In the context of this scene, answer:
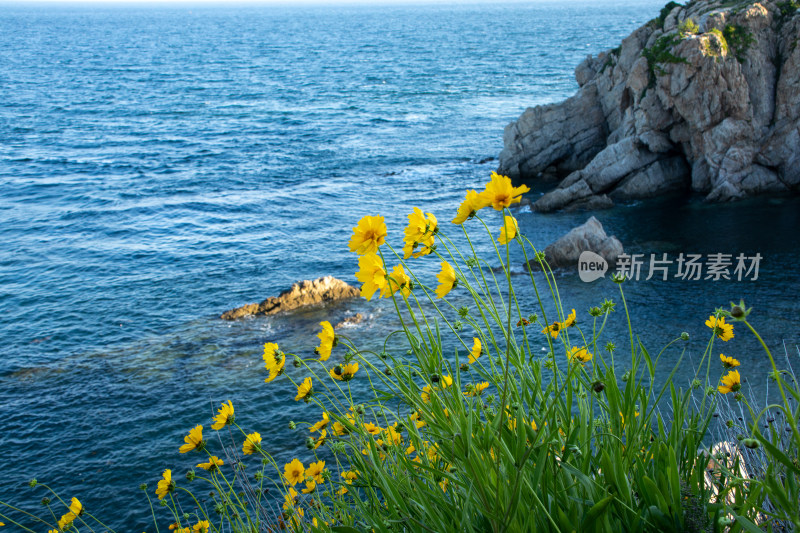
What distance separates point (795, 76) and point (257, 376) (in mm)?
24559

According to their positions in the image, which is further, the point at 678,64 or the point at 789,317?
the point at 678,64

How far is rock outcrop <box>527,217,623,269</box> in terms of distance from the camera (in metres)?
22.4

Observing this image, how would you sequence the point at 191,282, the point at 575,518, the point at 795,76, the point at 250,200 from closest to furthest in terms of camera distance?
the point at 575,518, the point at 191,282, the point at 795,76, the point at 250,200

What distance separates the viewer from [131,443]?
15.1 m

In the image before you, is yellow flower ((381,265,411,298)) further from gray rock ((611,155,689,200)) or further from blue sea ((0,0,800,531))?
gray rock ((611,155,689,200))

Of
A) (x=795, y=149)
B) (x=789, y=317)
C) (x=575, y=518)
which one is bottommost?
(x=789, y=317)

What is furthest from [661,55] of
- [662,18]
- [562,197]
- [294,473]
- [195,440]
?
[195,440]

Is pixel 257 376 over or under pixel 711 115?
under

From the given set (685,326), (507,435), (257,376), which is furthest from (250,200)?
(507,435)

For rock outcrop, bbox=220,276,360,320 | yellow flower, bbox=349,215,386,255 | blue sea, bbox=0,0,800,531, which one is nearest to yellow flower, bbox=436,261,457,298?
yellow flower, bbox=349,215,386,255

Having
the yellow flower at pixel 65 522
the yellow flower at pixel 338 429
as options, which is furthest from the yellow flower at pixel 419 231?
the yellow flower at pixel 65 522

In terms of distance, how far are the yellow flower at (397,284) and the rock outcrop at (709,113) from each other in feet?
87.0

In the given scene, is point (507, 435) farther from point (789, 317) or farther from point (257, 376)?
point (789, 317)

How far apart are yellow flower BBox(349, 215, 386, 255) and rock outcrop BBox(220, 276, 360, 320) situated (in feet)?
60.1
